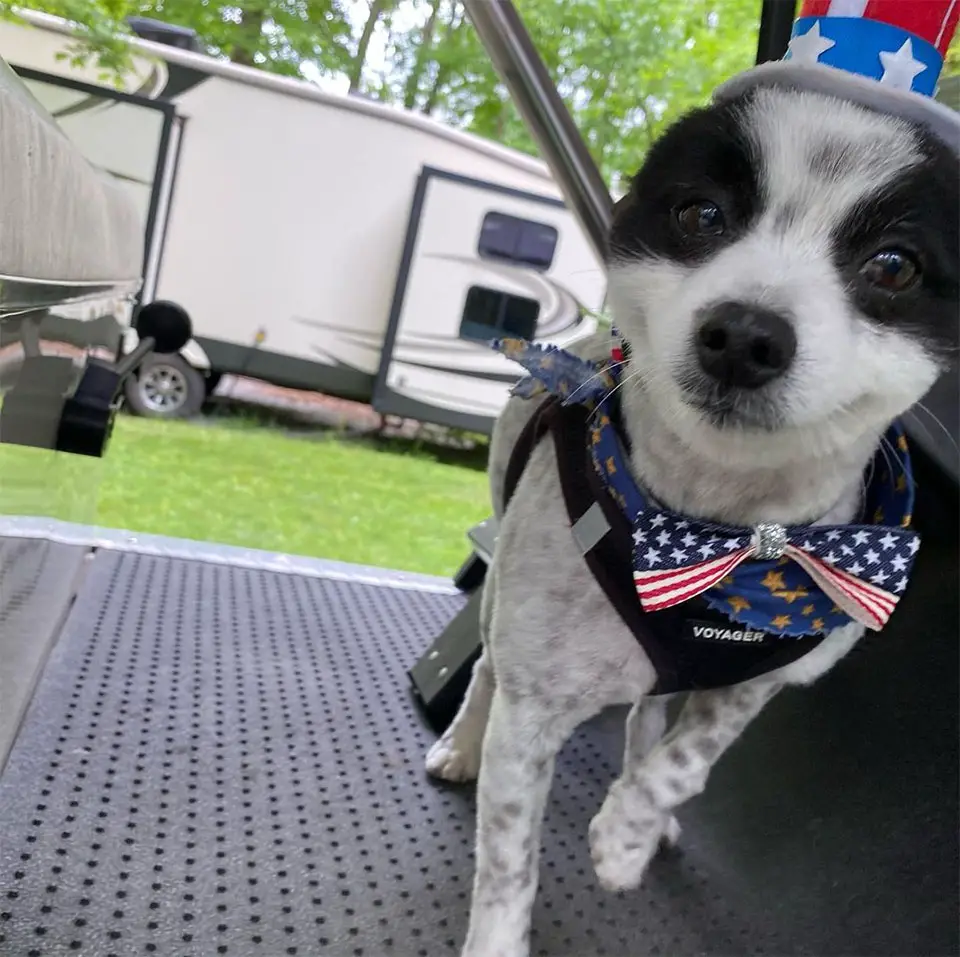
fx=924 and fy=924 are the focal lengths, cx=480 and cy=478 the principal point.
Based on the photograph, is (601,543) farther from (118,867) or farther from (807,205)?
(118,867)

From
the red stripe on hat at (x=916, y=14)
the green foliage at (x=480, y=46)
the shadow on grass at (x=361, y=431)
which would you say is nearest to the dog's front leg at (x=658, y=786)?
the red stripe on hat at (x=916, y=14)

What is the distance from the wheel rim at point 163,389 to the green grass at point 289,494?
150mm

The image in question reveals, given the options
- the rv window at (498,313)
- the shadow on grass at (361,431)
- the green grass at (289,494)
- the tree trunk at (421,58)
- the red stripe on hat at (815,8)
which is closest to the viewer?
the red stripe on hat at (815,8)

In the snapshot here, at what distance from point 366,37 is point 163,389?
169 centimetres

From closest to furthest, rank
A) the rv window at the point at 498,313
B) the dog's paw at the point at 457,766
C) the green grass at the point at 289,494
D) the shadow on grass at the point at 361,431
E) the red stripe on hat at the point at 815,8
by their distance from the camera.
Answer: the red stripe on hat at the point at 815,8
the dog's paw at the point at 457,766
the green grass at the point at 289,494
the shadow on grass at the point at 361,431
the rv window at the point at 498,313

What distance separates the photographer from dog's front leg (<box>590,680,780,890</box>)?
31.0 inches

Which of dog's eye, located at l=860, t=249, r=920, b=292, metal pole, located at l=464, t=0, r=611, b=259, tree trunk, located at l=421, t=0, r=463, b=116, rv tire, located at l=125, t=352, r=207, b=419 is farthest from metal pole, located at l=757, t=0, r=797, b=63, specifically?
rv tire, located at l=125, t=352, r=207, b=419

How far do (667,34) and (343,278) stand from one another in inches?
78.0

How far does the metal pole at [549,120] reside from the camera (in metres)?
1.10

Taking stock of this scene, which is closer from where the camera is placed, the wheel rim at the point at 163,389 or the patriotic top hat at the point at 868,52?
the patriotic top hat at the point at 868,52

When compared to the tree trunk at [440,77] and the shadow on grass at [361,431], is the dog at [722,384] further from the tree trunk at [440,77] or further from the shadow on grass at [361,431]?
the shadow on grass at [361,431]

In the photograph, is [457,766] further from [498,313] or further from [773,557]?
[498,313]

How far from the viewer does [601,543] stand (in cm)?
72

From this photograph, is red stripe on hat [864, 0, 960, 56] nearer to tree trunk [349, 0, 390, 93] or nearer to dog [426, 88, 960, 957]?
dog [426, 88, 960, 957]
